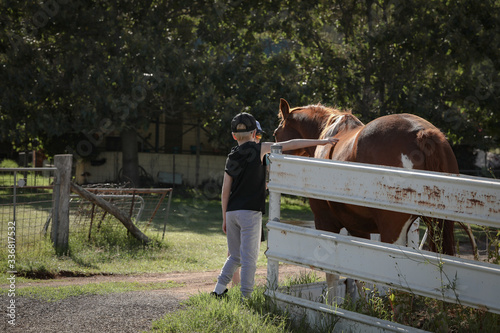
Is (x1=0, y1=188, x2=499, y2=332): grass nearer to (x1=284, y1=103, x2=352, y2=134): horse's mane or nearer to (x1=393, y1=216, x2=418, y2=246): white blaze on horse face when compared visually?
(x1=393, y1=216, x2=418, y2=246): white blaze on horse face

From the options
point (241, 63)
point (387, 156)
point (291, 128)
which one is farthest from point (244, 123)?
point (241, 63)

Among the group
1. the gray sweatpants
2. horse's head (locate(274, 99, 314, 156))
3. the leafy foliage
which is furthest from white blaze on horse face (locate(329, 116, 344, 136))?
the leafy foliage

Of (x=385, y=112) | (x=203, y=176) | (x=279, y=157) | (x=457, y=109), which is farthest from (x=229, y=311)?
(x=203, y=176)

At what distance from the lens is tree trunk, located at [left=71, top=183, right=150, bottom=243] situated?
9.04 meters

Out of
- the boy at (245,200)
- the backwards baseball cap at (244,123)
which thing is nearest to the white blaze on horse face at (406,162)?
the boy at (245,200)

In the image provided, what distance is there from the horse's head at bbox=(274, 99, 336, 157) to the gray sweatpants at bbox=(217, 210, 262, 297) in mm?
1725

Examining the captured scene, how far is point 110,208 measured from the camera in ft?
30.5

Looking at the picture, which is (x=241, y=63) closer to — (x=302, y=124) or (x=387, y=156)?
(x=302, y=124)

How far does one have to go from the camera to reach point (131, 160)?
77.5 ft

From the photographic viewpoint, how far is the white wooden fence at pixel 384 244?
132 inches

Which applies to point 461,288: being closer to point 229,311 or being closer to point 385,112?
point 229,311

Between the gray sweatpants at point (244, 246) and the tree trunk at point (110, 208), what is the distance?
4.86 meters

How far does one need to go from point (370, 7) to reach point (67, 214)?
15727 millimetres

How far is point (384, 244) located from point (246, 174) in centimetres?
152
